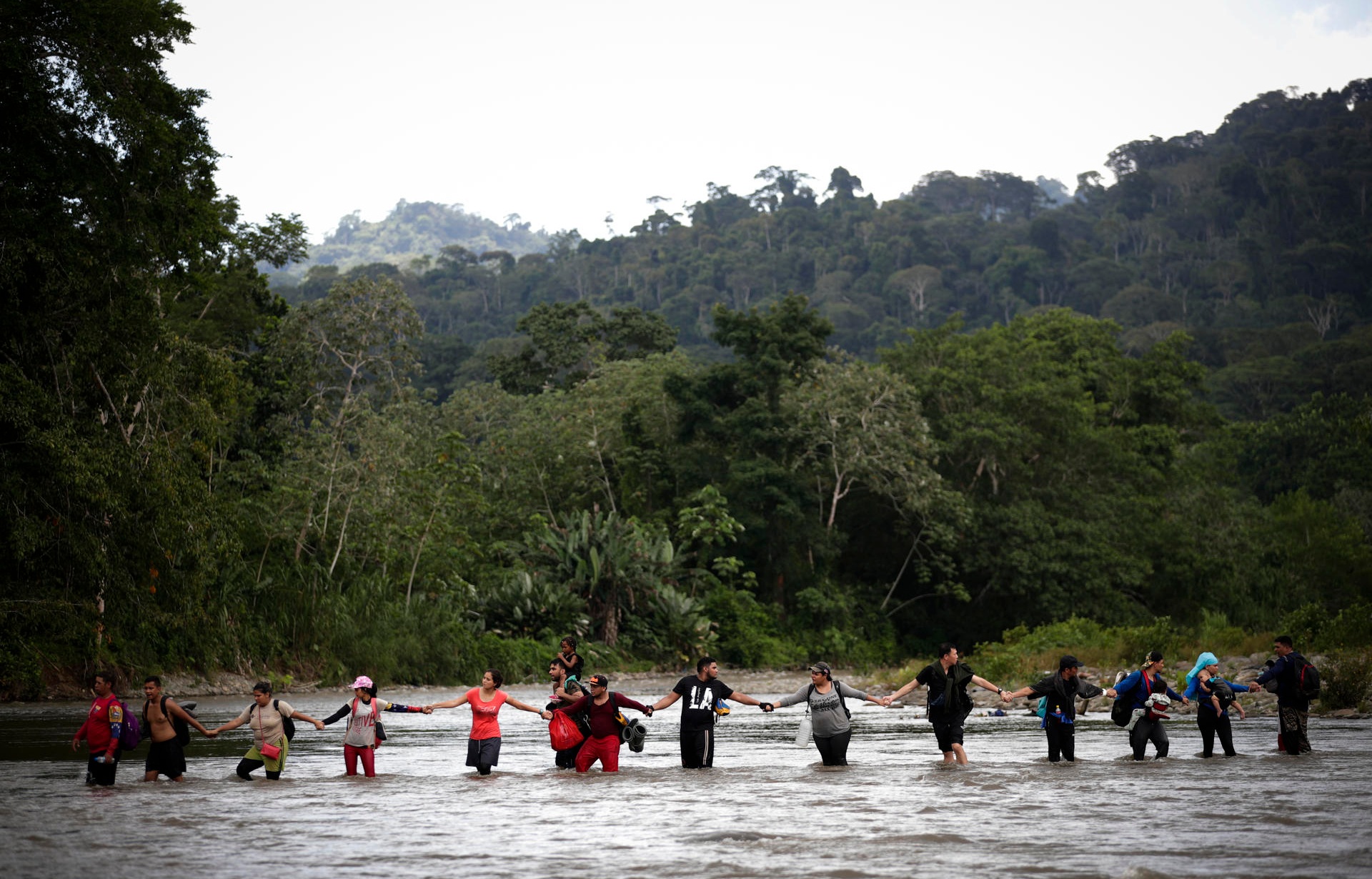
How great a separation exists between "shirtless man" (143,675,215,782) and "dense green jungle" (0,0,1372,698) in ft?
28.0

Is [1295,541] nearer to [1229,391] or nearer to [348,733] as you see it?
[1229,391]

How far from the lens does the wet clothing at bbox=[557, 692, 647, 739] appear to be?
16391 millimetres

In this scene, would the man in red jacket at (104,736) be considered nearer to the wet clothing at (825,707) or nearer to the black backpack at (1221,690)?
the wet clothing at (825,707)

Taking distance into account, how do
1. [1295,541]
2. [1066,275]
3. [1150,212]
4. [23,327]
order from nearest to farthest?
[23,327] → [1295,541] → [1066,275] → [1150,212]

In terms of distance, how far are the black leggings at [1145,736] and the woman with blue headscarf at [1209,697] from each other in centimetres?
56

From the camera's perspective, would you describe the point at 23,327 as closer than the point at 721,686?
No

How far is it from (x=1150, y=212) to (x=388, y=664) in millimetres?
127472

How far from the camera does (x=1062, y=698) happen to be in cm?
1666

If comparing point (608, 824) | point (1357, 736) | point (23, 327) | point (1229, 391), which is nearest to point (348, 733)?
point (608, 824)

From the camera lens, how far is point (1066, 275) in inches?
4968

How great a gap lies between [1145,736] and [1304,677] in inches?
83.9

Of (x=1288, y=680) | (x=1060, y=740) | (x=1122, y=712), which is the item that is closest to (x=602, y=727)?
(x=1060, y=740)

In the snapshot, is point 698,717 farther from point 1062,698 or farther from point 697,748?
point 1062,698

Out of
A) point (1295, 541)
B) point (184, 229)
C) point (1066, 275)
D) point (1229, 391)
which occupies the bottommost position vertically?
point (1295, 541)
